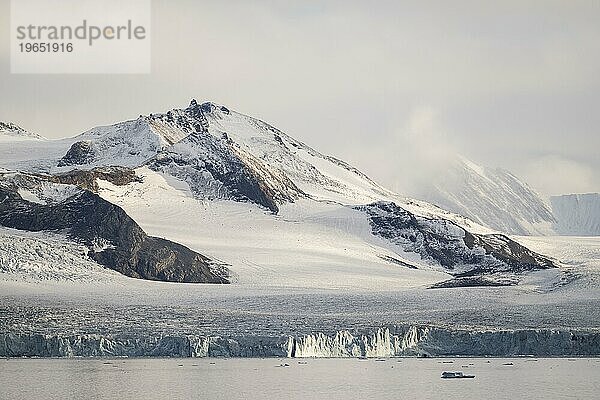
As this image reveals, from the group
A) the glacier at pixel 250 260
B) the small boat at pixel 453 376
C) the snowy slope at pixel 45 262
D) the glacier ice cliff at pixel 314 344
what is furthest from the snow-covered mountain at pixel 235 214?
the small boat at pixel 453 376

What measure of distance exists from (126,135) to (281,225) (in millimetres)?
29014

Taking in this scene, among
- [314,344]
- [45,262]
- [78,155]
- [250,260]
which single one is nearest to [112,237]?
[250,260]

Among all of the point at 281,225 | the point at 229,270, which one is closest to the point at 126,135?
the point at 281,225

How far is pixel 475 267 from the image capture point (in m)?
111

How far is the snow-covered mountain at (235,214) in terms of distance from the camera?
93562 mm

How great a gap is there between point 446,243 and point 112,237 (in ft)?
125

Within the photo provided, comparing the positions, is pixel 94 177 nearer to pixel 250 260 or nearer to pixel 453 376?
pixel 250 260

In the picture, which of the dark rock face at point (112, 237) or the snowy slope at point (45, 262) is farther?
the dark rock face at point (112, 237)

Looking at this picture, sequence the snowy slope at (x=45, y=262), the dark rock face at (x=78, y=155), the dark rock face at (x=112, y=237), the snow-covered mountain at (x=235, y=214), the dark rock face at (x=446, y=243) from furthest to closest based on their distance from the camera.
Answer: the dark rock face at (x=78, y=155) < the dark rock face at (x=446, y=243) < the snow-covered mountain at (x=235, y=214) < the dark rock face at (x=112, y=237) < the snowy slope at (x=45, y=262)

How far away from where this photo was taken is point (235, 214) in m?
115

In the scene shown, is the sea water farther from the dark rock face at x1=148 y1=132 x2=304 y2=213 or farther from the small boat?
the dark rock face at x1=148 y1=132 x2=304 y2=213

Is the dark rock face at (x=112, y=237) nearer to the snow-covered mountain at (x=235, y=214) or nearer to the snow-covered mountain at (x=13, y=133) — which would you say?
the snow-covered mountain at (x=235, y=214)

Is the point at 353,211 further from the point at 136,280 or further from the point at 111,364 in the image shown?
the point at 111,364

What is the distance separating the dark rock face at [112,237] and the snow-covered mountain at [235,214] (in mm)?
126
